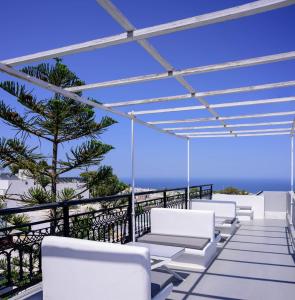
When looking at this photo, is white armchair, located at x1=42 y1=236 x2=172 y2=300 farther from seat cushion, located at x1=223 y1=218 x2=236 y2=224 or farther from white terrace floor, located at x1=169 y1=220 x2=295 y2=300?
seat cushion, located at x1=223 y1=218 x2=236 y2=224

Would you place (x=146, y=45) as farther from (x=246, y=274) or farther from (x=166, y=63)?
(x=246, y=274)

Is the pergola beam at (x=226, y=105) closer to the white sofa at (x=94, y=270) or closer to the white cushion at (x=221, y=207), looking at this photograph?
the white sofa at (x=94, y=270)

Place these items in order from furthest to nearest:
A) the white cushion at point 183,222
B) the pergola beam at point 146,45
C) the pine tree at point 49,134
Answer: the pine tree at point 49,134 < the white cushion at point 183,222 < the pergola beam at point 146,45

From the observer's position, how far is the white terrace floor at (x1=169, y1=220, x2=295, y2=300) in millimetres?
3182

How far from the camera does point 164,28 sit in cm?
206

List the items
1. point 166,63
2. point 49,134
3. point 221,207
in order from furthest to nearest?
point 49,134
point 221,207
point 166,63

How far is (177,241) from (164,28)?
277 cm

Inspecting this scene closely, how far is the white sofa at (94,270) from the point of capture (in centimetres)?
201

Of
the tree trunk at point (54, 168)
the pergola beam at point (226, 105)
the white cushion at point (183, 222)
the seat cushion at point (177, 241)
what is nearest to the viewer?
the pergola beam at point (226, 105)

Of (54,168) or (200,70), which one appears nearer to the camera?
(200,70)

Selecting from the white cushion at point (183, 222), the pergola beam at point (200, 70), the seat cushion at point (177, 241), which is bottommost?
the seat cushion at point (177, 241)

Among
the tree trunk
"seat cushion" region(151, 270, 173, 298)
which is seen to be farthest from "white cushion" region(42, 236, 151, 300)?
the tree trunk

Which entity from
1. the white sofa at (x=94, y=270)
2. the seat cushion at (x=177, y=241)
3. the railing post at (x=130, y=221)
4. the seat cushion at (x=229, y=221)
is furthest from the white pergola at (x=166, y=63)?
the seat cushion at (x=229, y=221)

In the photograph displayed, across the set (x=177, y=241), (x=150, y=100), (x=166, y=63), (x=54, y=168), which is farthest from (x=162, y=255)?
(x=54, y=168)
